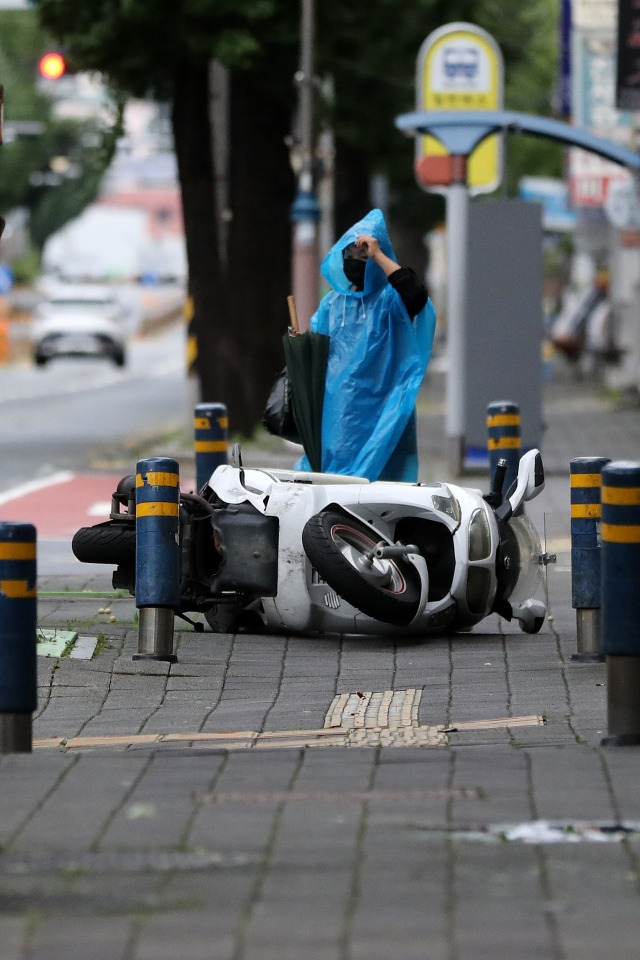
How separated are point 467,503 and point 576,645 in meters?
0.74

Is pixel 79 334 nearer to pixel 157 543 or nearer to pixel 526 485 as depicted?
pixel 526 485

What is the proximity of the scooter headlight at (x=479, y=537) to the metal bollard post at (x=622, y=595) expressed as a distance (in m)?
2.63

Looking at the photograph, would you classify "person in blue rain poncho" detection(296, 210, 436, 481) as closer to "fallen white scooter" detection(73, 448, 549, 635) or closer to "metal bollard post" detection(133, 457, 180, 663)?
"fallen white scooter" detection(73, 448, 549, 635)

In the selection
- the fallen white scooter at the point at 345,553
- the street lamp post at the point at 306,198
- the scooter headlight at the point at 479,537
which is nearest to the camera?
the fallen white scooter at the point at 345,553

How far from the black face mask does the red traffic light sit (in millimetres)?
11430

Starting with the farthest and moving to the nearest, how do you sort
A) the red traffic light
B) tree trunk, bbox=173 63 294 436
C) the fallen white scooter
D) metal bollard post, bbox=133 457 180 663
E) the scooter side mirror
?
the red traffic light, tree trunk, bbox=173 63 294 436, the scooter side mirror, the fallen white scooter, metal bollard post, bbox=133 457 180 663

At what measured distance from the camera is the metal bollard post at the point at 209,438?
39.9 feet

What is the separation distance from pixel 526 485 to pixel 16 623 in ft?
11.4

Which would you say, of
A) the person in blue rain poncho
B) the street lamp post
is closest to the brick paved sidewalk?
the person in blue rain poncho

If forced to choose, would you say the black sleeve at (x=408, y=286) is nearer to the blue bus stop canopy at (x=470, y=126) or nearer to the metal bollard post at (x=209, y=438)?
the metal bollard post at (x=209, y=438)

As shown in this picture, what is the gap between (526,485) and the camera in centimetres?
936

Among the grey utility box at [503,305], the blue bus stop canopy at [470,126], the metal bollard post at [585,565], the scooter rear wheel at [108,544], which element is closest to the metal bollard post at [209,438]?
the scooter rear wheel at [108,544]

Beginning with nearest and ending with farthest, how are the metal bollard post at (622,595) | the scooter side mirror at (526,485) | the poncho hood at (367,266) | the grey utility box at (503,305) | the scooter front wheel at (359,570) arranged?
the metal bollard post at (622,595), the scooter front wheel at (359,570), the scooter side mirror at (526,485), the poncho hood at (367,266), the grey utility box at (503,305)

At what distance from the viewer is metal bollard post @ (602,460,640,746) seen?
629 cm
